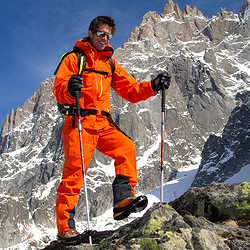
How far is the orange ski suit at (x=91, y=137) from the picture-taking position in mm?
4848

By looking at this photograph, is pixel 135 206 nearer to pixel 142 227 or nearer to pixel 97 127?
pixel 142 227

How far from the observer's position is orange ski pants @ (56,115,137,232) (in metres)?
4.80

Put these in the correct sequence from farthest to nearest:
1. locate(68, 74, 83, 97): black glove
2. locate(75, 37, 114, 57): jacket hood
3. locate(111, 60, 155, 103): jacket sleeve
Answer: locate(111, 60, 155, 103): jacket sleeve
locate(75, 37, 114, 57): jacket hood
locate(68, 74, 83, 97): black glove

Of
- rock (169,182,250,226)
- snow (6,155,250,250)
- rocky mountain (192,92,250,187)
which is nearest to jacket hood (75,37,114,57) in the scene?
rock (169,182,250,226)

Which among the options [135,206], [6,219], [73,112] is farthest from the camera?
[6,219]

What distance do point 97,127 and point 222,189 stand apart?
2.78 m

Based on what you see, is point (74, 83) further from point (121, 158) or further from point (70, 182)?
point (70, 182)

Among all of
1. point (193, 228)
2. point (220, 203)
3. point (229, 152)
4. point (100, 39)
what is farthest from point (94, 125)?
point (229, 152)

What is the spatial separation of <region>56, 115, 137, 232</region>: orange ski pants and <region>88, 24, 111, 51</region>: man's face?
5.10ft

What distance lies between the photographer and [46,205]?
7313 inches

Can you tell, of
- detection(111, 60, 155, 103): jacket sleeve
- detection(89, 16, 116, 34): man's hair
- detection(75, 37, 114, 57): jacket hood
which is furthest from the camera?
detection(111, 60, 155, 103): jacket sleeve

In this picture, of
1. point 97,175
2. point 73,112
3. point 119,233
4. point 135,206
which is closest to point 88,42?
point 73,112

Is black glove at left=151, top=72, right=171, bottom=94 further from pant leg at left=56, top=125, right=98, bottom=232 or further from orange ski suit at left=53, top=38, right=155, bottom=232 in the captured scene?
pant leg at left=56, top=125, right=98, bottom=232

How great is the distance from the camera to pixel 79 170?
4.91 meters
